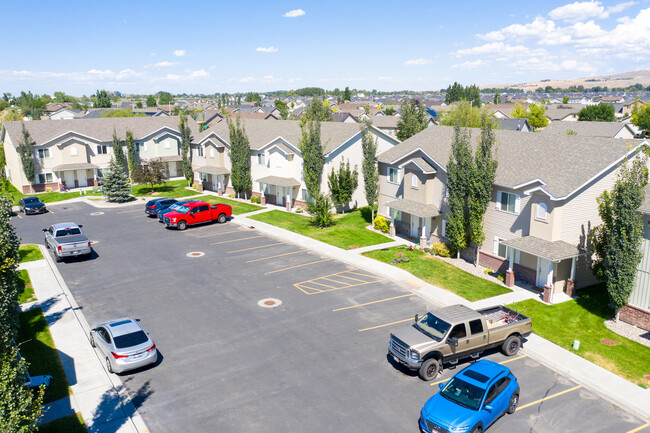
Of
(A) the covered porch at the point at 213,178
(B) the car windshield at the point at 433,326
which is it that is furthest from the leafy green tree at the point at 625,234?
(A) the covered porch at the point at 213,178

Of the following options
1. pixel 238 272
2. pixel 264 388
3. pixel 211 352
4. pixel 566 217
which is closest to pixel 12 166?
pixel 238 272

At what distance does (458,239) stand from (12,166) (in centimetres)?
5507

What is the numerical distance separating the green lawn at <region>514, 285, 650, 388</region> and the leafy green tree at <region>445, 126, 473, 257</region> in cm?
691

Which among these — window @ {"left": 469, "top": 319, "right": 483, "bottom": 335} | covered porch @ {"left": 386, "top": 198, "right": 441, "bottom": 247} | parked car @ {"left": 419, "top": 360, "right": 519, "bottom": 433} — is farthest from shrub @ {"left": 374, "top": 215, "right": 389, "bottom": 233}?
parked car @ {"left": 419, "top": 360, "right": 519, "bottom": 433}

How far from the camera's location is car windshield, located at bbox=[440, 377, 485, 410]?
14367 mm

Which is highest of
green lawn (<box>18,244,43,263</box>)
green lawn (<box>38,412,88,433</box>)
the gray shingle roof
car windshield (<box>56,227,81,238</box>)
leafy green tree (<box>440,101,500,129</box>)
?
leafy green tree (<box>440,101,500,129</box>)

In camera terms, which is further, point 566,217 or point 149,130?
point 149,130

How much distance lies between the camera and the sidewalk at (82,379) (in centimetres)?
1501

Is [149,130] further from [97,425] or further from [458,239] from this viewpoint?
[97,425]

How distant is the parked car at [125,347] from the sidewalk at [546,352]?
14073 millimetres

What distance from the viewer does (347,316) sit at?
2288cm

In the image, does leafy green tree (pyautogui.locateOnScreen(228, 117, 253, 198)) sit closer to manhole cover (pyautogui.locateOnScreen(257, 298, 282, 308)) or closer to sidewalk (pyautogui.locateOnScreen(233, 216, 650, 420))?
sidewalk (pyautogui.locateOnScreen(233, 216, 650, 420))

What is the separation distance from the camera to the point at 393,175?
3816 cm

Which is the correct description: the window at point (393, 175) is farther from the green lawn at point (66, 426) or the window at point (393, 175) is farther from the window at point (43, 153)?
the window at point (43, 153)
